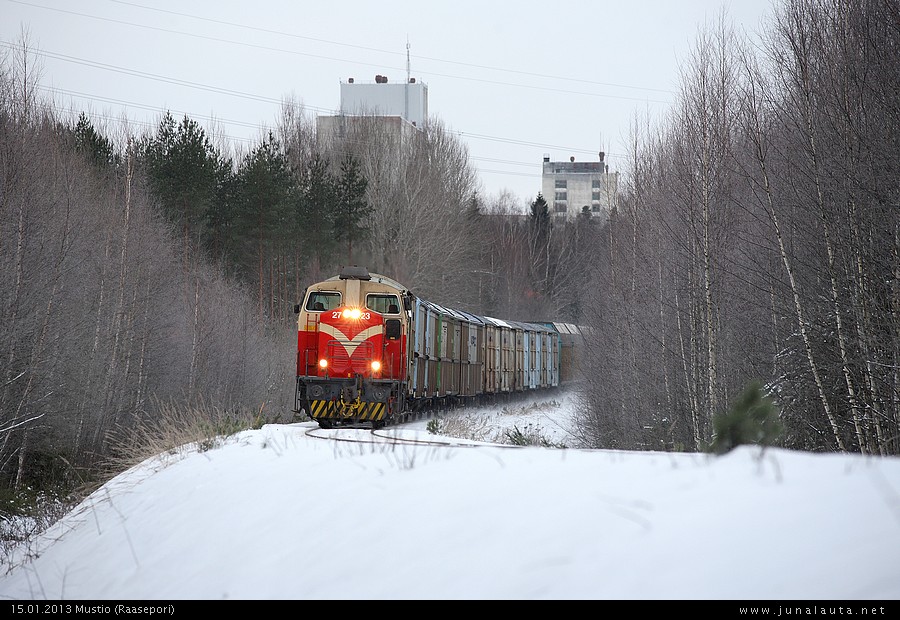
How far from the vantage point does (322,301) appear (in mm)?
19188

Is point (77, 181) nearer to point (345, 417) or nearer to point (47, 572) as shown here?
point (345, 417)

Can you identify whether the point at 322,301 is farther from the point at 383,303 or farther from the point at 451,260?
the point at 451,260

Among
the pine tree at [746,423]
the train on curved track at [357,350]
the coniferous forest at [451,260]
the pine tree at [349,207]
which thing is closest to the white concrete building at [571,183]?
the coniferous forest at [451,260]

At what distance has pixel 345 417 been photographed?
1873 cm

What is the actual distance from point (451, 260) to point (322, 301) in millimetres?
34257

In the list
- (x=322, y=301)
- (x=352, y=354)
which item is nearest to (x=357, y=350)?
(x=352, y=354)

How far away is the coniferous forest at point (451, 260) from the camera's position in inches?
476

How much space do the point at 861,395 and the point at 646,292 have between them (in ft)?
44.8

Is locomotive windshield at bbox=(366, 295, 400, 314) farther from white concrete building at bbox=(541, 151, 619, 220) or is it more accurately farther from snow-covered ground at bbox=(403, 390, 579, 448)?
white concrete building at bbox=(541, 151, 619, 220)

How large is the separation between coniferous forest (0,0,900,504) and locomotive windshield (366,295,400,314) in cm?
368

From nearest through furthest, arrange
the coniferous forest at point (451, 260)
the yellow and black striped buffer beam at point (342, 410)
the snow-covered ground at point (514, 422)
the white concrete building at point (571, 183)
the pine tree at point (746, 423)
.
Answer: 1. the pine tree at point (746, 423)
2. the coniferous forest at point (451, 260)
3. the snow-covered ground at point (514, 422)
4. the yellow and black striped buffer beam at point (342, 410)
5. the white concrete building at point (571, 183)

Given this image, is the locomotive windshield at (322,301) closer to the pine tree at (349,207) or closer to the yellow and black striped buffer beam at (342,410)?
the yellow and black striped buffer beam at (342,410)

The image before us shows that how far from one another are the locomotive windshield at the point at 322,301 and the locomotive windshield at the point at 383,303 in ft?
2.30

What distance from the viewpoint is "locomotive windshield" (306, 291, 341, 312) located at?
752 inches
